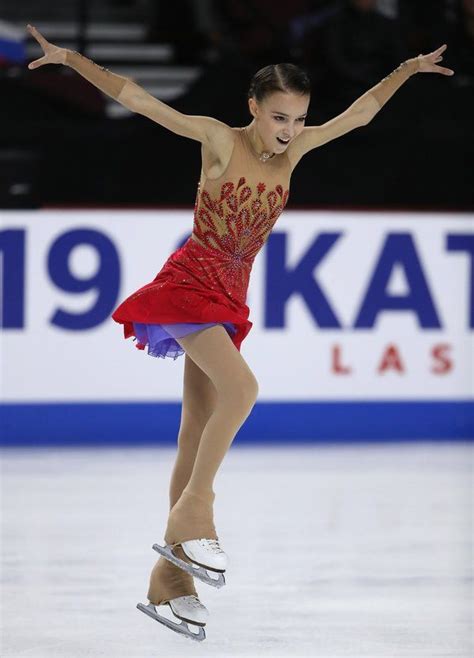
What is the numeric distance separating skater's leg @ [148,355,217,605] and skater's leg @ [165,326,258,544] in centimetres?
19

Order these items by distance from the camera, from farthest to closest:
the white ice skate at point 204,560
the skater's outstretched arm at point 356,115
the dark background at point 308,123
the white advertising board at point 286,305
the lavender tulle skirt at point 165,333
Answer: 1. the dark background at point 308,123
2. the white advertising board at point 286,305
3. the skater's outstretched arm at point 356,115
4. the lavender tulle skirt at point 165,333
5. the white ice skate at point 204,560

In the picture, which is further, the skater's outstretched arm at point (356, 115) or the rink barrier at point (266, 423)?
the rink barrier at point (266, 423)

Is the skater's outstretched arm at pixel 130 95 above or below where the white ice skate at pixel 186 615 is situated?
above

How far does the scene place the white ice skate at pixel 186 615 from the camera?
3.48m

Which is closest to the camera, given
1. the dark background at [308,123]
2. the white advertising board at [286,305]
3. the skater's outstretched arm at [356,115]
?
the skater's outstretched arm at [356,115]

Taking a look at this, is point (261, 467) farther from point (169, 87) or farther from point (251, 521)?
point (169, 87)

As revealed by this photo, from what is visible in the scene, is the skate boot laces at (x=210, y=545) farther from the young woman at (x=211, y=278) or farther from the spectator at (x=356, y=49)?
the spectator at (x=356, y=49)

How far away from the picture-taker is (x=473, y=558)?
4.57 m

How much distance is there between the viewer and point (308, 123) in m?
6.94

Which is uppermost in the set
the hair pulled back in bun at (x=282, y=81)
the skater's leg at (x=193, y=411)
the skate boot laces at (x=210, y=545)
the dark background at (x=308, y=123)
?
the dark background at (x=308, y=123)

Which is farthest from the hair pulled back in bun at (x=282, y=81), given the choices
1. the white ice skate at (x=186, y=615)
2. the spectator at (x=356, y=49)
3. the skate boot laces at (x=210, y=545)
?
the spectator at (x=356, y=49)

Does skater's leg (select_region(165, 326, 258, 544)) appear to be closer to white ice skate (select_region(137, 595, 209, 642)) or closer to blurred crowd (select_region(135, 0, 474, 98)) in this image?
white ice skate (select_region(137, 595, 209, 642))

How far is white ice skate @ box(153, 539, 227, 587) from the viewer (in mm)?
3277

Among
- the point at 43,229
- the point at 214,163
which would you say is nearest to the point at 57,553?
→ the point at 214,163
